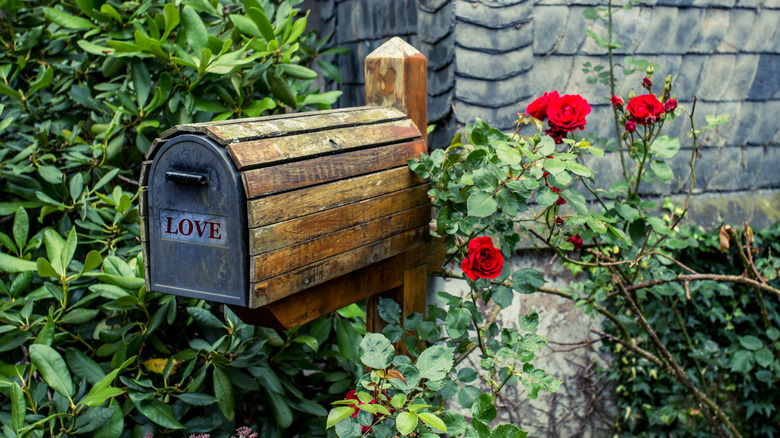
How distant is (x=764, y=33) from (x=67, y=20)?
8.83 ft

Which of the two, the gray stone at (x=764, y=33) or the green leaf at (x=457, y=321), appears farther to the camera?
the gray stone at (x=764, y=33)

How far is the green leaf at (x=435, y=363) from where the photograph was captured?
1.33 metres

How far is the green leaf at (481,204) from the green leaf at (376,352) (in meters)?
0.34

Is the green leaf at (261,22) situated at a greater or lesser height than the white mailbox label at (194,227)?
greater

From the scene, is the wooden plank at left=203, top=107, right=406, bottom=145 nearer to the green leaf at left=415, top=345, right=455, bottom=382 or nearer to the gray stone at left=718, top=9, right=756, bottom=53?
the green leaf at left=415, top=345, right=455, bottom=382

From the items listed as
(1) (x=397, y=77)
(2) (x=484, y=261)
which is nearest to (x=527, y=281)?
(2) (x=484, y=261)

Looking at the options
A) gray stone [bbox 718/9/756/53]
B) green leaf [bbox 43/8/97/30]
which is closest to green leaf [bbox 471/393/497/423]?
green leaf [bbox 43/8/97/30]

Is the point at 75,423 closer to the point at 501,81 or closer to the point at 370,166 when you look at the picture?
the point at 370,166

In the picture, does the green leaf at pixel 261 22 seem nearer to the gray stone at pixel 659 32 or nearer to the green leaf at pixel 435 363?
the green leaf at pixel 435 363

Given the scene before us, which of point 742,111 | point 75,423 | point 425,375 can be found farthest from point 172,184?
point 742,111

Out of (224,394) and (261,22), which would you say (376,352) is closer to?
(224,394)

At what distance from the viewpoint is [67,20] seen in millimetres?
2092

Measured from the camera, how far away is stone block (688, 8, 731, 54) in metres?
2.66

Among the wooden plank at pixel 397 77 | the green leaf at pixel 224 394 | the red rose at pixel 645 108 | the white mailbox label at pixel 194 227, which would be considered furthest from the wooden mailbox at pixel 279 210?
the red rose at pixel 645 108
